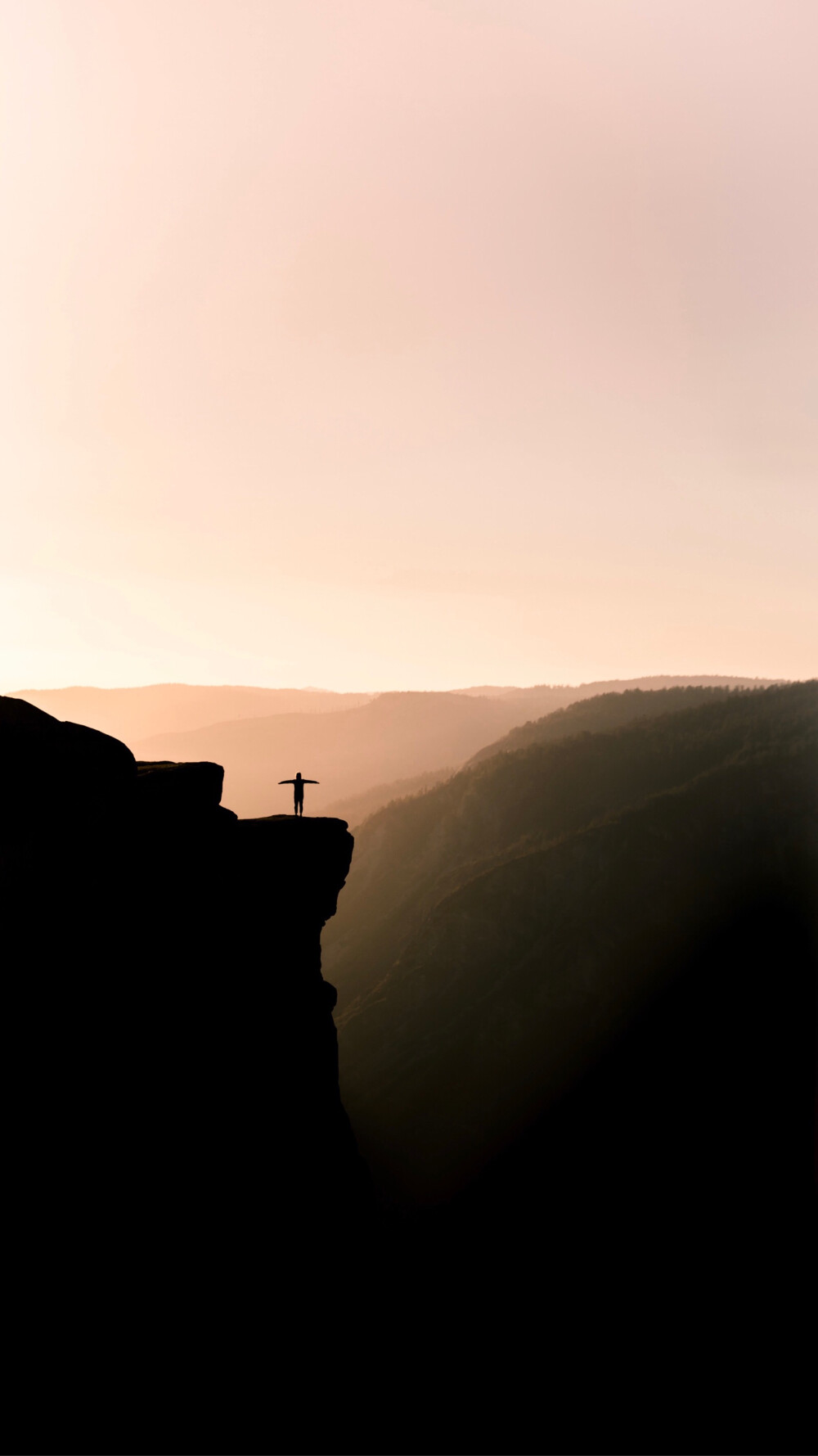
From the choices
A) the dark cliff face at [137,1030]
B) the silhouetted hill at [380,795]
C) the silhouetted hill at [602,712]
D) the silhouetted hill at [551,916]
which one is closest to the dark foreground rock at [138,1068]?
the dark cliff face at [137,1030]

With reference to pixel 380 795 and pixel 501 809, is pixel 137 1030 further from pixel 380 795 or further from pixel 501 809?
pixel 380 795

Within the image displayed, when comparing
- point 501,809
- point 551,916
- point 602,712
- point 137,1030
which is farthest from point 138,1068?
point 602,712

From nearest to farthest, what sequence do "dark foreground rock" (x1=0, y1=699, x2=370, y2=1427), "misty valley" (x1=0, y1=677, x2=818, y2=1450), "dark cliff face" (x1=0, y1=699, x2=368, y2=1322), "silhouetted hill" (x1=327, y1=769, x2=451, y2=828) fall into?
"dark foreground rock" (x1=0, y1=699, x2=370, y2=1427), "dark cliff face" (x1=0, y1=699, x2=368, y2=1322), "misty valley" (x1=0, y1=677, x2=818, y2=1450), "silhouetted hill" (x1=327, y1=769, x2=451, y2=828)

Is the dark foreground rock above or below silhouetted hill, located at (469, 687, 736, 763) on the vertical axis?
below

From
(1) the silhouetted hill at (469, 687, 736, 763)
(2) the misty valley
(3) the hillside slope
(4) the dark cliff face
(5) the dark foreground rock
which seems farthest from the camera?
(1) the silhouetted hill at (469, 687, 736, 763)

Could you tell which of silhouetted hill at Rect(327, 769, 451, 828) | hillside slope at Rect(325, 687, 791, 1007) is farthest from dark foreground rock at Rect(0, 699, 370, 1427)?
silhouetted hill at Rect(327, 769, 451, 828)

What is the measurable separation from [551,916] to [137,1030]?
45.0 m

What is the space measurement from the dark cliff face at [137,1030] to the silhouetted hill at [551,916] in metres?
24.1

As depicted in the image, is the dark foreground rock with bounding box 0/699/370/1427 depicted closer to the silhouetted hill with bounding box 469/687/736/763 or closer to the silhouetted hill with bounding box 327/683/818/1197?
the silhouetted hill with bounding box 327/683/818/1197

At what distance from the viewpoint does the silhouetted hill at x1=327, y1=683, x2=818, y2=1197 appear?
43625 mm

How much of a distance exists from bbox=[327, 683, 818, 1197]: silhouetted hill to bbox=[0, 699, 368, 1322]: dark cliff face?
79.1 ft

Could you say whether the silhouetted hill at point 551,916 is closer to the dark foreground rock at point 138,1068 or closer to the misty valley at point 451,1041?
the misty valley at point 451,1041

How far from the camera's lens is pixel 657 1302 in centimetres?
2816

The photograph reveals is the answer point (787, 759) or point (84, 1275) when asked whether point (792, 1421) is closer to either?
point (84, 1275)
